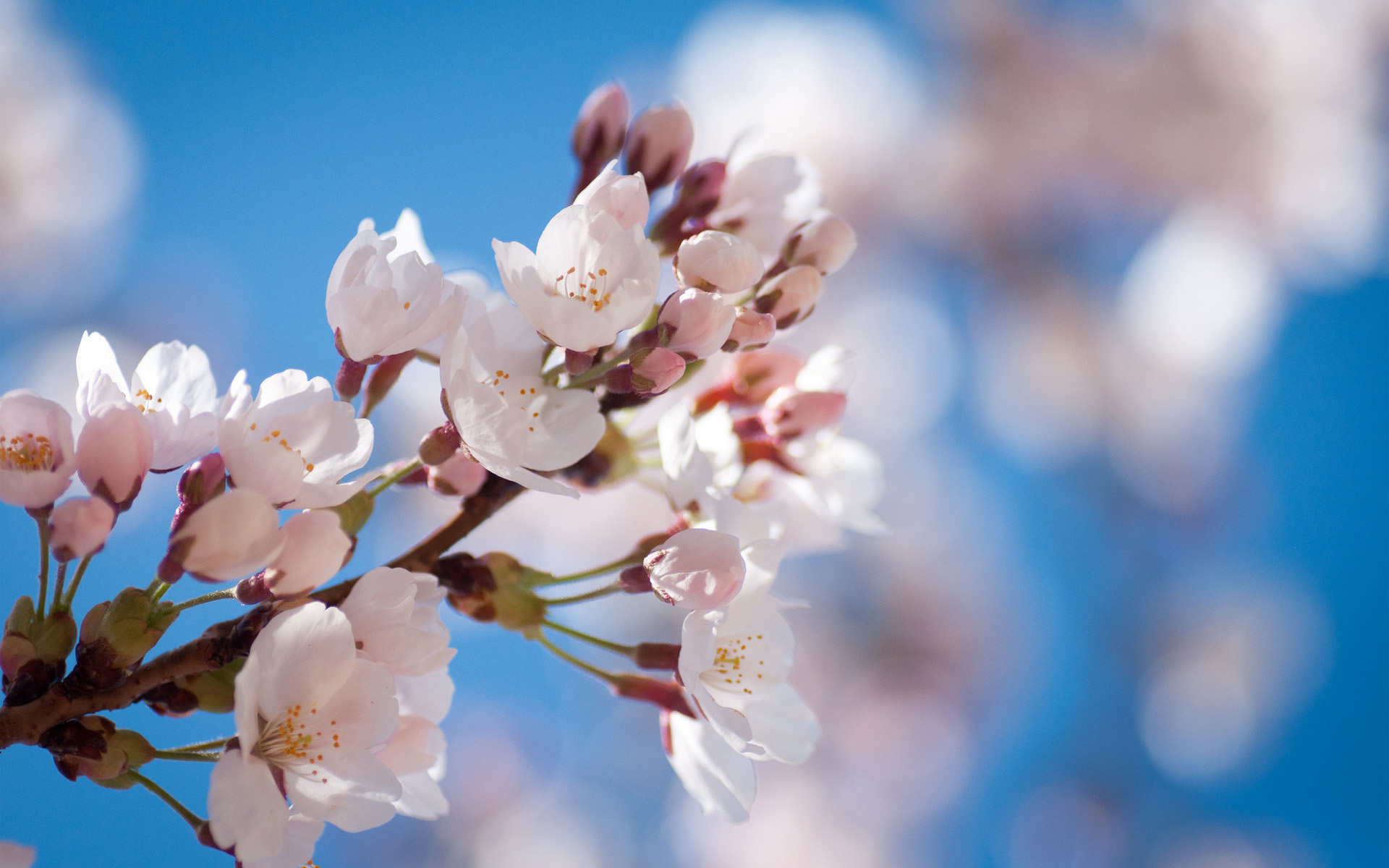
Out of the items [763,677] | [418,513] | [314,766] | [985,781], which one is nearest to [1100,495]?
[985,781]

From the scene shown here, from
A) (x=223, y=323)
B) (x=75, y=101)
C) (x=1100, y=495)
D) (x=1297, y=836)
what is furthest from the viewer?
(x=1297, y=836)

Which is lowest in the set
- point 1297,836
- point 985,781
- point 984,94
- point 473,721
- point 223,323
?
point 473,721

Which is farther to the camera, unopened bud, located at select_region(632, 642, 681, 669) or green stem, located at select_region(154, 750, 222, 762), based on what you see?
unopened bud, located at select_region(632, 642, 681, 669)

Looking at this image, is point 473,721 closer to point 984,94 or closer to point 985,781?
point 985,781

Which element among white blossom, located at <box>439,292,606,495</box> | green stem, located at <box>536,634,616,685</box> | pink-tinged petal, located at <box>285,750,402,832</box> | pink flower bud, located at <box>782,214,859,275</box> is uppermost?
pink flower bud, located at <box>782,214,859,275</box>

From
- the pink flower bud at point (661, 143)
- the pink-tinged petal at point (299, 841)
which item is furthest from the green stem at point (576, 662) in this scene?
the pink flower bud at point (661, 143)

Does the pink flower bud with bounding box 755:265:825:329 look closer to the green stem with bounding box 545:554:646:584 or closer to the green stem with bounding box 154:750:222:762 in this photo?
the green stem with bounding box 545:554:646:584

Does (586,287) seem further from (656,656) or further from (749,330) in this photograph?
(656,656)

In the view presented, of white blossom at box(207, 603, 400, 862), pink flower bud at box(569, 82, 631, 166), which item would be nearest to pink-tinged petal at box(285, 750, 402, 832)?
white blossom at box(207, 603, 400, 862)

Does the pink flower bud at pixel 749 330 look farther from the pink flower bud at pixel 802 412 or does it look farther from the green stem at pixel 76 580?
the green stem at pixel 76 580
